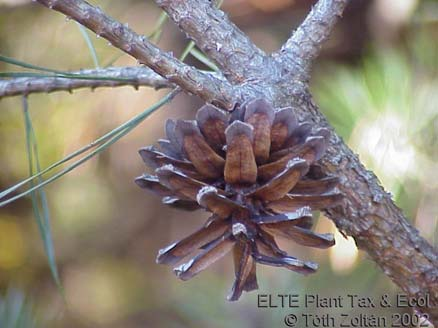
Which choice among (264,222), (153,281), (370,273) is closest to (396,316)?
(370,273)

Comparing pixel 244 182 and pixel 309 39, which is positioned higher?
pixel 309 39

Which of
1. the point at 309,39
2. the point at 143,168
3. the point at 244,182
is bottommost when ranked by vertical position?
the point at 244,182

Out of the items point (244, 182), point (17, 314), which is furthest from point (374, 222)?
point (17, 314)

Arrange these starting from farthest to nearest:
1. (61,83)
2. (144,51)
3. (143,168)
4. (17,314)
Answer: (143,168), (17,314), (61,83), (144,51)

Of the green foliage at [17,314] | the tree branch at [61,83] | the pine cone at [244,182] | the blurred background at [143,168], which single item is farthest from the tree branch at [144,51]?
the green foliage at [17,314]

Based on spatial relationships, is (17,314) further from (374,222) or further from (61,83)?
(374,222)

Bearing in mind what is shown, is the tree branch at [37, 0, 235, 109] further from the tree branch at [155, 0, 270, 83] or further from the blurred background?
the blurred background
